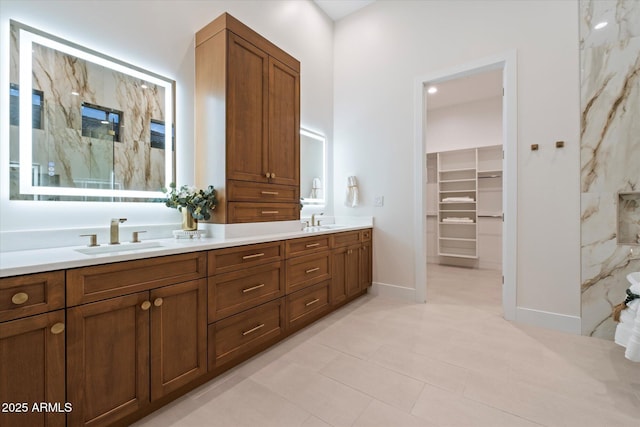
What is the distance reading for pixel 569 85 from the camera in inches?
A: 95.1

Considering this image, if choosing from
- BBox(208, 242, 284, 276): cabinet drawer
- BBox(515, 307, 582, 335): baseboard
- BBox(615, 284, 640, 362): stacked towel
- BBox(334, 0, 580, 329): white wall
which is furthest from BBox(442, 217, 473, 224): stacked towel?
BBox(208, 242, 284, 276): cabinet drawer

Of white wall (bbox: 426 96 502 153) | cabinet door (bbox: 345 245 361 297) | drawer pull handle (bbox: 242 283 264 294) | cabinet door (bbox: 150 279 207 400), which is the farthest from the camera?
white wall (bbox: 426 96 502 153)

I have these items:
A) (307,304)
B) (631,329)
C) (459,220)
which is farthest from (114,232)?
(459,220)

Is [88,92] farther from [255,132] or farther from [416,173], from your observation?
[416,173]

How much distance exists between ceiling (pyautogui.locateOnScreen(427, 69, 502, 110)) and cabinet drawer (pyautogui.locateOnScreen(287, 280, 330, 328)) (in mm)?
3523

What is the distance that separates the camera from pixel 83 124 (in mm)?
1679

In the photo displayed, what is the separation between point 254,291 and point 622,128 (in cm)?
325

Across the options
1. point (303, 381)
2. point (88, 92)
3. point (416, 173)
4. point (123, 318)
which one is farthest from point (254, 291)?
point (416, 173)

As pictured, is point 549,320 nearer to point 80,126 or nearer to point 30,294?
point 30,294

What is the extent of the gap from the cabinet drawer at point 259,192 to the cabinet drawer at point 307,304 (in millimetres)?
838

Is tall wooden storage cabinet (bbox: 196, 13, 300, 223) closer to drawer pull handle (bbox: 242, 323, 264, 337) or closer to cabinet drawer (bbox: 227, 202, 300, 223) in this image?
cabinet drawer (bbox: 227, 202, 300, 223)

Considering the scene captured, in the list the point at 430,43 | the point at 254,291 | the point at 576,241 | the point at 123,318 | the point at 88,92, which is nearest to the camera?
the point at 123,318

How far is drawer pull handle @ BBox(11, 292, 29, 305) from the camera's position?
3.25ft

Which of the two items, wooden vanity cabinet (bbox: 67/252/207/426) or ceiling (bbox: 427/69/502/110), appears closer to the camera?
wooden vanity cabinet (bbox: 67/252/207/426)
